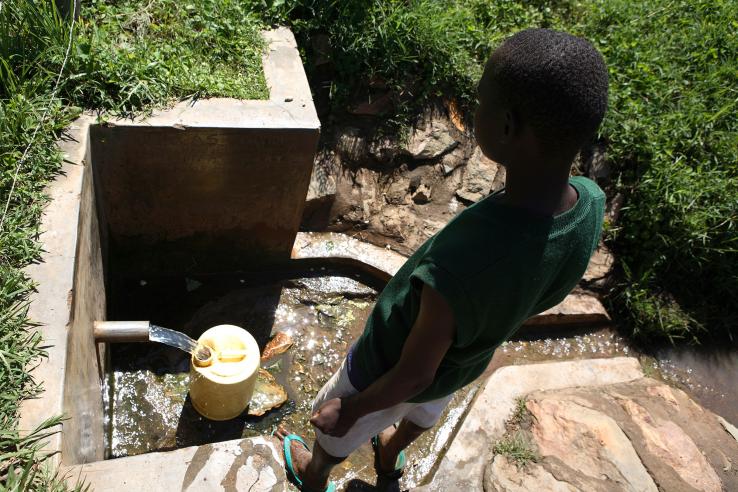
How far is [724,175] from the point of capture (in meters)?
3.98

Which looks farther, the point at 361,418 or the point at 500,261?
the point at 361,418

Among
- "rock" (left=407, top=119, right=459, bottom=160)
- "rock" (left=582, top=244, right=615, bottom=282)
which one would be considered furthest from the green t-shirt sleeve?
"rock" (left=582, top=244, right=615, bottom=282)

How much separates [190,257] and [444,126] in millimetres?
1911


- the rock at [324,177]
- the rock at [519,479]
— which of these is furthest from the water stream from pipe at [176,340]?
the rock at [519,479]

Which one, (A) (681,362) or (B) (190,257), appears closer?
Answer: (B) (190,257)

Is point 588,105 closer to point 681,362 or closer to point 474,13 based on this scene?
point 681,362

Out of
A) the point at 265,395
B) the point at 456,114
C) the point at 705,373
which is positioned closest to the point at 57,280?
the point at 265,395

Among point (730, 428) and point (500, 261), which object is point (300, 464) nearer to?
point (500, 261)

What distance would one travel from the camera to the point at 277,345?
3.21 meters

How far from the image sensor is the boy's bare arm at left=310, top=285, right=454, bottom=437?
1.39 metres

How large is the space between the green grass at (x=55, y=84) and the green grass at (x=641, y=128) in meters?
0.55

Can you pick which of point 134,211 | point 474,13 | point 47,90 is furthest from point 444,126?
point 47,90

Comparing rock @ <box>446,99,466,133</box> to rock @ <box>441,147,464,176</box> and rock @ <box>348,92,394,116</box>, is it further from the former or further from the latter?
rock @ <box>348,92,394,116</box>

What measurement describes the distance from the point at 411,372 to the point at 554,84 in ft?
2.60
